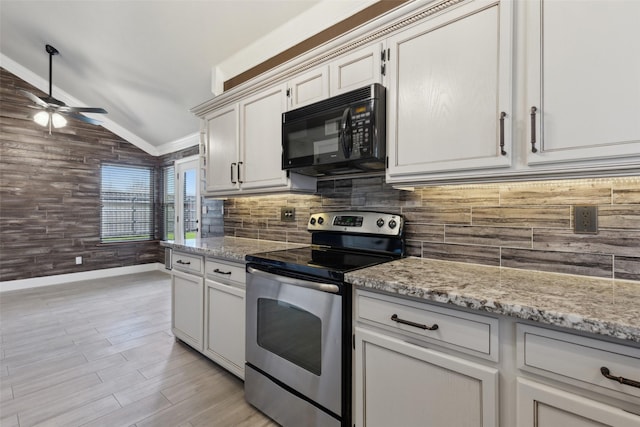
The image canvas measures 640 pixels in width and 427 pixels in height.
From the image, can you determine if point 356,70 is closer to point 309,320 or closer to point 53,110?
point 309,320

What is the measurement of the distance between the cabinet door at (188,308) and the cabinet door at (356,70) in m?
1.70

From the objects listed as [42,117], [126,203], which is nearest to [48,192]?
[126,203]

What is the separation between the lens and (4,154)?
4.29 metres

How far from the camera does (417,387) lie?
113 centimetres

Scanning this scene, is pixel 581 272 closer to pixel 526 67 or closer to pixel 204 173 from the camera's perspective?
pixel 526 67

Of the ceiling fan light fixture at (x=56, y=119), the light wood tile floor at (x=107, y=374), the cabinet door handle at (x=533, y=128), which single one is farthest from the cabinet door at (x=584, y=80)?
the ceiling fan light fixture at (x=56, y=119)

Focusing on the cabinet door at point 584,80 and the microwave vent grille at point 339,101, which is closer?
the cabinet door at point 584,80

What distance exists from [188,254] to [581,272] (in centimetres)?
246

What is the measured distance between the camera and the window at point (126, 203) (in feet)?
17.3

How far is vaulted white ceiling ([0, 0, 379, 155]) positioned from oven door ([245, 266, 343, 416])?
192 cm

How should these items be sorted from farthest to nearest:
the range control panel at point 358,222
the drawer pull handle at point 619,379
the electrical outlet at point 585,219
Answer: the range control panel at point 358,222 → the electrical outlet at point 585,219 → the drawer pull handle at point 619,379

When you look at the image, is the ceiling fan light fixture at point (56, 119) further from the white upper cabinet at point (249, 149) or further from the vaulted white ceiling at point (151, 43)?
the white upper cabinet at point (249, 149)

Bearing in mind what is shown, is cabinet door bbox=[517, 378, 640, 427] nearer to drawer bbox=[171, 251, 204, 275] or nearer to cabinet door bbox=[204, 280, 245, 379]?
cabinet door bbox=[204, 280, 245, 379]

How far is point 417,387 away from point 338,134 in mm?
1262
